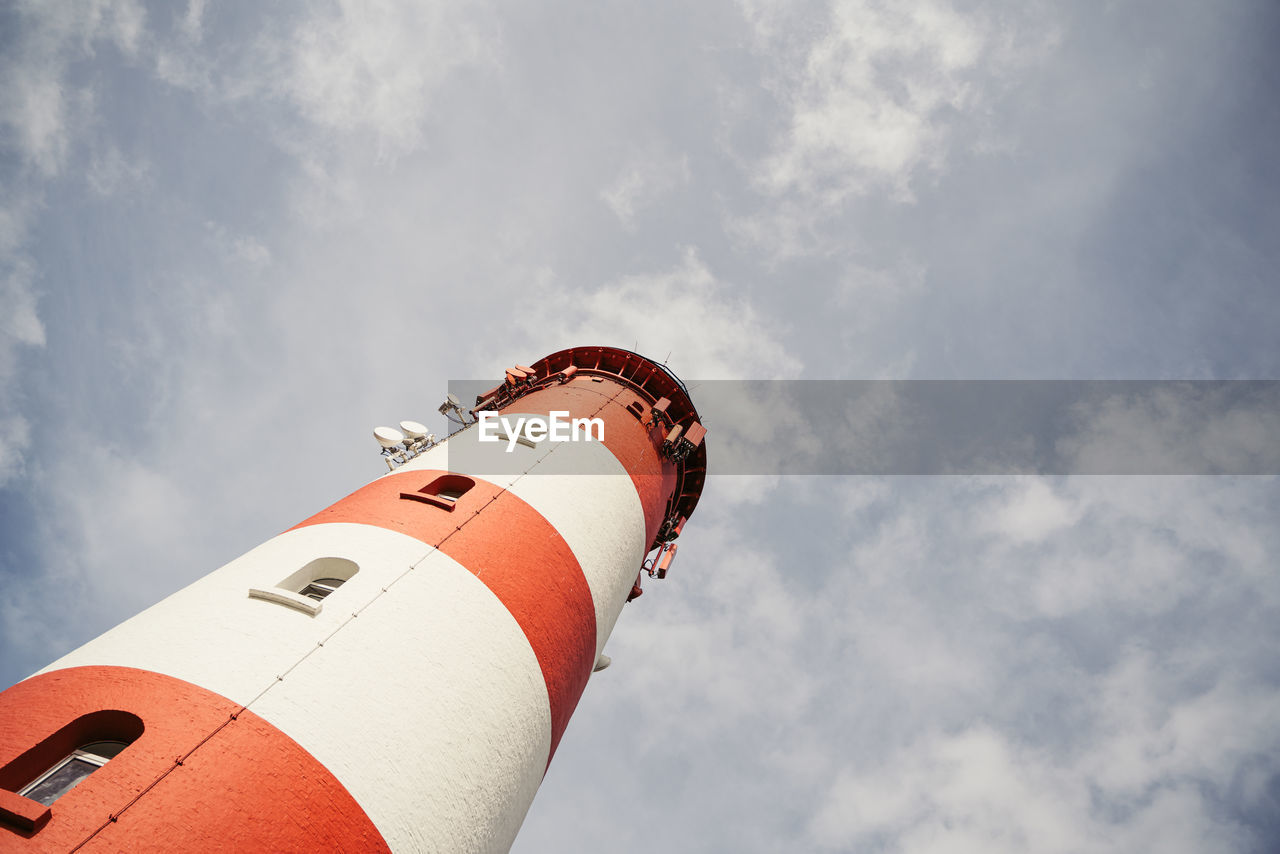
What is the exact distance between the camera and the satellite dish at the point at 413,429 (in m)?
16.3

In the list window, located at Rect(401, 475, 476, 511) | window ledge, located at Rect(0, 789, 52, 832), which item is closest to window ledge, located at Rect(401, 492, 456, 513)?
window, located at Rect(401, 475, 476, 511)

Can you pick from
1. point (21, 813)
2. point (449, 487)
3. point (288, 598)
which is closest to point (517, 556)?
point (449, 487)

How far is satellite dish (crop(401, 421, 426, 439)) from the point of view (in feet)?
53.6

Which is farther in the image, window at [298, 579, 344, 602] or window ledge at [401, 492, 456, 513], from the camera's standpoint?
window ledge at [401, 492, 456, 513]

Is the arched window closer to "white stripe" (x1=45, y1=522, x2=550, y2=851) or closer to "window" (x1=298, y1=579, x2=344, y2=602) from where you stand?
"white stripe" (x1=45, y1=522, x2=550, y2=851)

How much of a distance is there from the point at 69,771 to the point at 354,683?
2.97 metres

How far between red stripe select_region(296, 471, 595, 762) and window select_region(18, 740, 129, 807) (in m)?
4.75

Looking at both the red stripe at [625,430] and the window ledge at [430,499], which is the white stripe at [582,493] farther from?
the window ledge at [430,499]

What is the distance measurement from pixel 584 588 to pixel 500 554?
2315 millimetres

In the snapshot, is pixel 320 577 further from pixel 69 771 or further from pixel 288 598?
pixel 69 771

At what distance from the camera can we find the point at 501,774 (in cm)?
977

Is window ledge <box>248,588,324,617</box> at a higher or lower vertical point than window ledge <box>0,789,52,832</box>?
higher

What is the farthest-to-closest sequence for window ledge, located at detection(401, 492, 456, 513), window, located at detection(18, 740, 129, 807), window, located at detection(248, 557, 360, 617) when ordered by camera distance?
window ledge, located at detection(401, 492, 456, 513), window, located at detection(248, 557, 360, 617), window, located at detection(18, 740, 129, 807)

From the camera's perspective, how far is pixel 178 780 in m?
6.66
